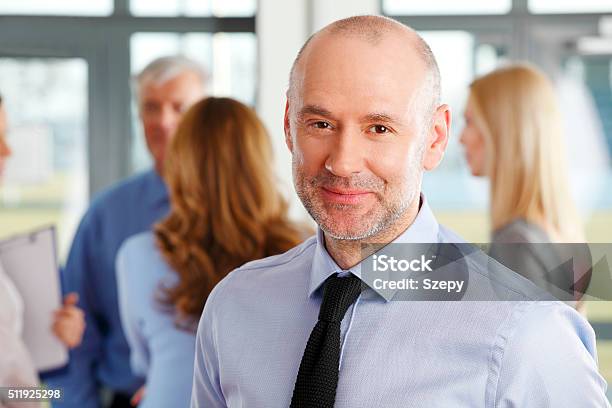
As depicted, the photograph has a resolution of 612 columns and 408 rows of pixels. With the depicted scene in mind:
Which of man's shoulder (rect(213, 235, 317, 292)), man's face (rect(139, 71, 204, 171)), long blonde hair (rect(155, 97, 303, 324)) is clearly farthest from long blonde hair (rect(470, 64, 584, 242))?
man's face (rect(139, 71, 204, 171))

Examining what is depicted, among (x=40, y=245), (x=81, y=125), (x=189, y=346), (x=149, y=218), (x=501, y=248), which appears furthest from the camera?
(x=81, y=125)

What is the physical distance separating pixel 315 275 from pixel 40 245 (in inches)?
40.1

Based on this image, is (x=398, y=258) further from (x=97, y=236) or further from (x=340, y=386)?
(x=97, y=236)

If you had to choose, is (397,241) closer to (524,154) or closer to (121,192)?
(524,154)

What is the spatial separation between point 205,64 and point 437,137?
51.5 inches

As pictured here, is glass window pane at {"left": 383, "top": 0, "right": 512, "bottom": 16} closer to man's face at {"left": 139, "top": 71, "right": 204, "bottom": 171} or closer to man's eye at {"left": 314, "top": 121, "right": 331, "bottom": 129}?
man's face at {"left": 139, "top": 71, "right": 204, "bottom": 171}

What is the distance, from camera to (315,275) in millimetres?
808

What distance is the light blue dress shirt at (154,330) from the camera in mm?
1339

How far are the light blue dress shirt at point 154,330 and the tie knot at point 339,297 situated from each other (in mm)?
597

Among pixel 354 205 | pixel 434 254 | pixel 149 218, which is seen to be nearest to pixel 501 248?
pixel 434 254

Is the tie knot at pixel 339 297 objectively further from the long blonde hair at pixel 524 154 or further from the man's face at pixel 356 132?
the long blonde hair at pixel 524 154

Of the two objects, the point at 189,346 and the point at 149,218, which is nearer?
the point at 189,346

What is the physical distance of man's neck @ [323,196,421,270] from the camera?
775 millimetres

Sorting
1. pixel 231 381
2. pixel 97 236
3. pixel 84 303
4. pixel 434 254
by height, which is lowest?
pixel 84 303
